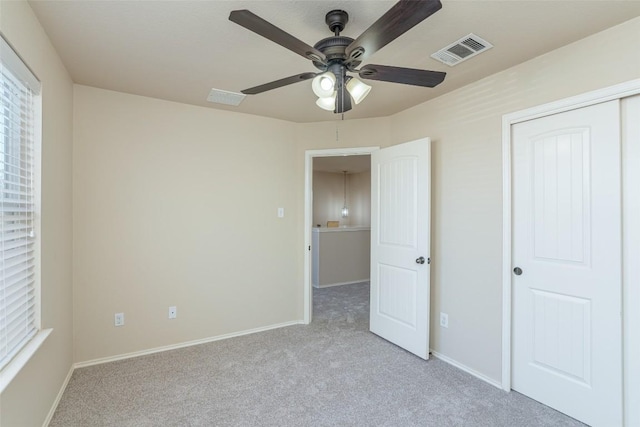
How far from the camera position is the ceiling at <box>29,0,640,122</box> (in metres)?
1.65

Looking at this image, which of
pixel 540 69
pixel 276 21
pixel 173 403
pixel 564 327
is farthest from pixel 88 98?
pixel 564 327

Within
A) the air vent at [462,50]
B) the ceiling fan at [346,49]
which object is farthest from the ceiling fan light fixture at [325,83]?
the air vent at [462,50]

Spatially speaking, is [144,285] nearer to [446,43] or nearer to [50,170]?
[50,170]

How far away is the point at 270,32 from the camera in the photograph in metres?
1.32

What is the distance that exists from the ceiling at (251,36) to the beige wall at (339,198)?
183 inches

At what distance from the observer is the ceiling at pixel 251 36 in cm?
165

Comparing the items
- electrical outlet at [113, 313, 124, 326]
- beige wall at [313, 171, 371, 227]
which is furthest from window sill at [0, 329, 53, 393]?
beige wall at [313, 171, 371, 227]

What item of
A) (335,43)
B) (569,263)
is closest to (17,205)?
(335,43)

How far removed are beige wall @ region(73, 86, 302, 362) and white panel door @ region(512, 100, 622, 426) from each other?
7.54 ft

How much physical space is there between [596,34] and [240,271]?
338 centimetres

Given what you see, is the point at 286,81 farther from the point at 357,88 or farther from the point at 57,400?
the point at 57,400

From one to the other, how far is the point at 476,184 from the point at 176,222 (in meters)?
2.74

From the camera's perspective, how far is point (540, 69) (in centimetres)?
218

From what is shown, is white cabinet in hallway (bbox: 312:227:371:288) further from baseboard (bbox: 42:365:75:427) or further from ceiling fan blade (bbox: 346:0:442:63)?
ceiling fan blade (bbox: 346:0:442:63)
